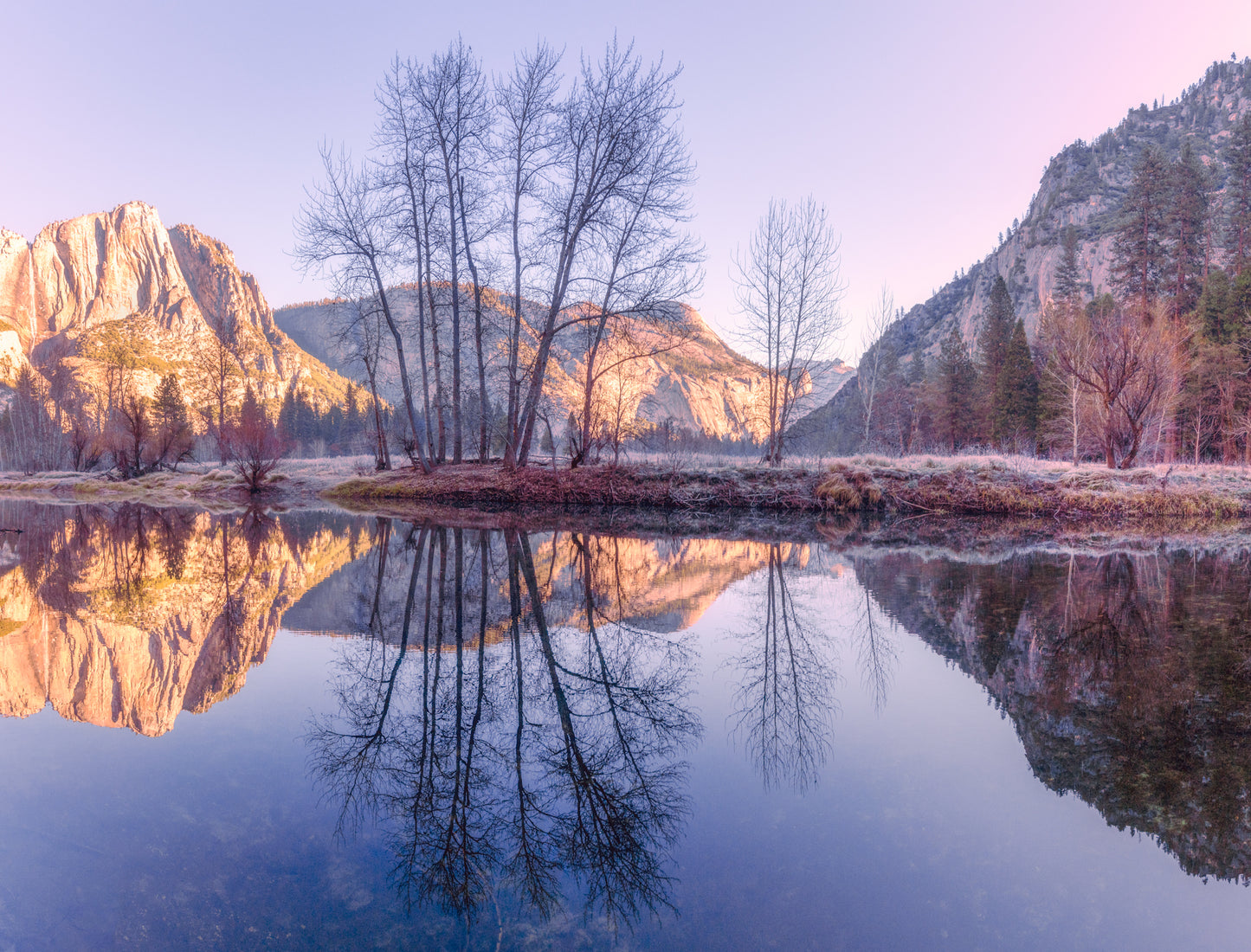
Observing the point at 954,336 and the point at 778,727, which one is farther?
the point at 954,336

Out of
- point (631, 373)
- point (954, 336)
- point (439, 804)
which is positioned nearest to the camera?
point (439, 804)

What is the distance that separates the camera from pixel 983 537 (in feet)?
41.4

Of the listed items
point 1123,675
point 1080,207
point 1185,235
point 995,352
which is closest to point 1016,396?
point 995,352

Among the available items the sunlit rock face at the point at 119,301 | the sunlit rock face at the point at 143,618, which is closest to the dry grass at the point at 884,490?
the sunlit rock face at the point at 143,618

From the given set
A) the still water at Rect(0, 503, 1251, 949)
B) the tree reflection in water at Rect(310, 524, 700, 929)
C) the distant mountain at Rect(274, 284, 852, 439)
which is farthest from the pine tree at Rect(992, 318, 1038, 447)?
the tree reflection in water at Rect(310, 524, 700, 929)

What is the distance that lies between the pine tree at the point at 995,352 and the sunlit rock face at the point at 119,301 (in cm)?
12952

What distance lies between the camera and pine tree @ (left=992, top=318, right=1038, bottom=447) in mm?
44562

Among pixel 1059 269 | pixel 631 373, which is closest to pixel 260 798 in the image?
pixel 631 373

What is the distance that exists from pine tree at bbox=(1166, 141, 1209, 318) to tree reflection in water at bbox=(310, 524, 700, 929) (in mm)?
52473

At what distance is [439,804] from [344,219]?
2324 cm

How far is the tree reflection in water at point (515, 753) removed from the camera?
2301 millimetres

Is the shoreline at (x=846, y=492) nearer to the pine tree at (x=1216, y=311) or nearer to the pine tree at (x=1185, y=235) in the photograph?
the pine tree at (x=1216, y=311)

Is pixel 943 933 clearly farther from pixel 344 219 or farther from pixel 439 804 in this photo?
pixel 344 219

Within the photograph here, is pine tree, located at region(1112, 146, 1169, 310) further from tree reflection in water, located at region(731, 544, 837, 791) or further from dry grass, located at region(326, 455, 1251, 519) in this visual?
tree reflection in water, located at region(731, 544, 837, 791)
